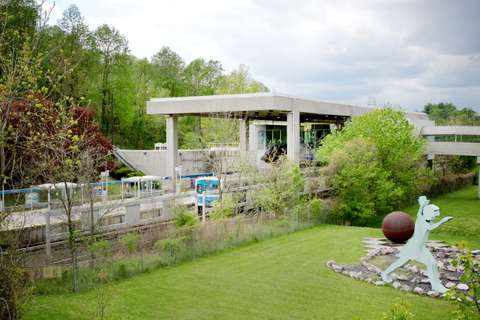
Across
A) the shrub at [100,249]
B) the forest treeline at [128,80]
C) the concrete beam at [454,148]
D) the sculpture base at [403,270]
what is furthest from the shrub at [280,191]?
the concrete beam at [454,148]

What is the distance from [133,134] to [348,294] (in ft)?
154

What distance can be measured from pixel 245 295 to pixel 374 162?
16.6 meters

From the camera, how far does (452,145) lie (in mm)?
41281

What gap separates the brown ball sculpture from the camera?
63.8ft

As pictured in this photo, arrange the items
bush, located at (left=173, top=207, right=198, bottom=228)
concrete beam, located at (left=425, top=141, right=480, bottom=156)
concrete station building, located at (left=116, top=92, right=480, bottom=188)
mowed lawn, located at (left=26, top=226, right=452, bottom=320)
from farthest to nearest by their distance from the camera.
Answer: concrete beam, located at (left=425, top=141, right=480, bottom=156)
concrete station building, located at (left=116, top=92, right=480, bottom=188)
bush, located at (left=173, top=207, right=198, bottom=228)
mowed lawn, located at (left=26, top=226, right=452, bottom=320)

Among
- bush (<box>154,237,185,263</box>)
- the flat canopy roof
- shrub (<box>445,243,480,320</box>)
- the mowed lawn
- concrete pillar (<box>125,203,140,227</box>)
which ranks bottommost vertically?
the mowed lawn

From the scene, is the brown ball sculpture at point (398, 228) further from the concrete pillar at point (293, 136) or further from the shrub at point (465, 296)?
the shrub at point (465, 296)

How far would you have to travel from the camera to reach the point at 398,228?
19453 millimetres

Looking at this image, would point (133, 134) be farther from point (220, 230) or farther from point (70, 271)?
point (70, 271)

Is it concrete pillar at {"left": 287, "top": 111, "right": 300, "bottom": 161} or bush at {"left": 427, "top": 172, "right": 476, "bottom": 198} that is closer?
concrete pillar at {"left": 287, "top": 111, "right": 300, "bottom": 161}

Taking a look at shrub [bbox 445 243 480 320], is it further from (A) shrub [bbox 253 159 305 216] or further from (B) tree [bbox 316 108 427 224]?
(B) tree [bbox 316 108 427 224]

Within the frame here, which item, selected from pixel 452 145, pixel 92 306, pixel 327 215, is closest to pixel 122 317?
pixel 92 306

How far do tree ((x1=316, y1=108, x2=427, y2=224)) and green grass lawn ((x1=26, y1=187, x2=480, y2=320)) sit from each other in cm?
859

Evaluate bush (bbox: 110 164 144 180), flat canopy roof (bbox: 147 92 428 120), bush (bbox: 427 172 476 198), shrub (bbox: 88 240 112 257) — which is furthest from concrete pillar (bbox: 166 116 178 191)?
shrub (bbox: 88 240 112 257)
